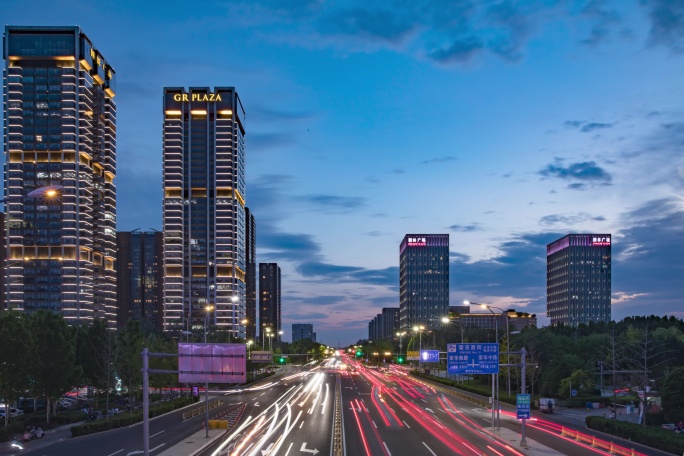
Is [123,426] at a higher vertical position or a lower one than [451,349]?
lower

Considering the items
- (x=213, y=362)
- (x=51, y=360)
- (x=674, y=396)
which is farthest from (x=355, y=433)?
(x=51, y=360)

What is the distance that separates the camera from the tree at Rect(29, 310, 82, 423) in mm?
60656

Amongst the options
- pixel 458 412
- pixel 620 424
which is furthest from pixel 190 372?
pixel 458 412

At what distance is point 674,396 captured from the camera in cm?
5716

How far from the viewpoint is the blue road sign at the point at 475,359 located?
175 ft

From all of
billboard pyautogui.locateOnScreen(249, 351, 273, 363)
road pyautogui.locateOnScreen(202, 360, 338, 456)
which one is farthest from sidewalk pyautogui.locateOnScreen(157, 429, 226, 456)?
billboard pyautogui.locateOnScreen(249, 351, 273, 363)

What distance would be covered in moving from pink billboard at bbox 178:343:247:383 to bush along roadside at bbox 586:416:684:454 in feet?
95.2

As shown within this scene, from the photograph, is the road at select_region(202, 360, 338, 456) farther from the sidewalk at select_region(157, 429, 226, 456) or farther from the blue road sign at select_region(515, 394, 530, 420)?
the blue road sign at select_region(515, 394, 530, 420)

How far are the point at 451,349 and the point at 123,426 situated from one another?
3103 centimetres

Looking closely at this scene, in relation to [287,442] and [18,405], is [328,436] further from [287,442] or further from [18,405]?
[18,405]

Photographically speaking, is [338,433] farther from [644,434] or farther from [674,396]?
[674,396]

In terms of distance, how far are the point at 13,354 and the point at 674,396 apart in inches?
2348

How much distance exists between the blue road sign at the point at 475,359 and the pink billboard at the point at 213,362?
976 inches

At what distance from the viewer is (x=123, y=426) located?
5784cm
